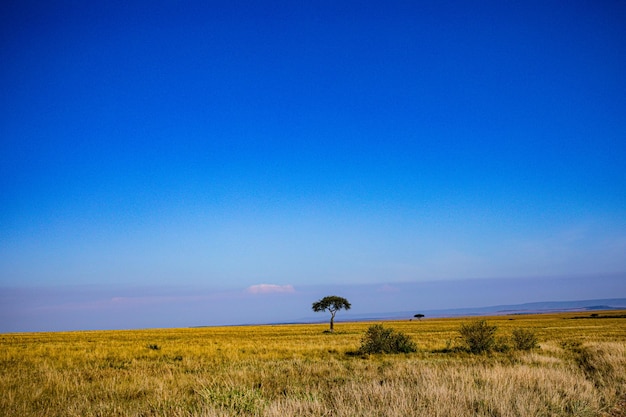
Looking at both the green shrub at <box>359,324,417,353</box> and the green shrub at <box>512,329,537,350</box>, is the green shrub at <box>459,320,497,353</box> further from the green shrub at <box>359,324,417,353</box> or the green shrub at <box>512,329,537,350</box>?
the green shrub at <box>359,324,417,353</box>

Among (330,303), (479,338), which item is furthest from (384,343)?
(330,303)

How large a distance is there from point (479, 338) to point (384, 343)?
5131 mm

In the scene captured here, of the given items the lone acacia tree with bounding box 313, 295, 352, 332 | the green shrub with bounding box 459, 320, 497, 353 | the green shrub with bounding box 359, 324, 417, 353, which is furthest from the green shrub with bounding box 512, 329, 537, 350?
the lone acacia tree with bounding box 313, 295, 352, 332

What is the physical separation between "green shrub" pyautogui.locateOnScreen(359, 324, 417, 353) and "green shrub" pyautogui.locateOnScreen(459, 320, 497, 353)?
10.1ft

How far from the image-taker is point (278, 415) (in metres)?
6.11

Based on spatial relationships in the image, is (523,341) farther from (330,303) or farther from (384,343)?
(330,303)

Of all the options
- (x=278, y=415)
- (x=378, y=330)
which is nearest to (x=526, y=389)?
(x=278, y=415)

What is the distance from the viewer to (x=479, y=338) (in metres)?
20.6

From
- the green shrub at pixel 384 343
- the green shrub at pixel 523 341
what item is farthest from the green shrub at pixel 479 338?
the green shrub at pixel 384 343

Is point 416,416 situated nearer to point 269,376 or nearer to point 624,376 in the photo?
point 269,376

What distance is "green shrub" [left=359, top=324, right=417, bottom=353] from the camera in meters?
21.9

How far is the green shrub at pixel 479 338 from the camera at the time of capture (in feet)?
66.4

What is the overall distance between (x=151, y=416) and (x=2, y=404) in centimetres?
405

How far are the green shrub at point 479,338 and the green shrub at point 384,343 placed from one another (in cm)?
309
